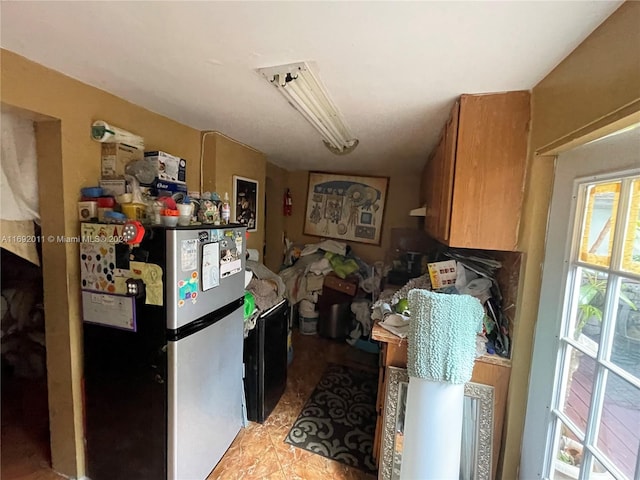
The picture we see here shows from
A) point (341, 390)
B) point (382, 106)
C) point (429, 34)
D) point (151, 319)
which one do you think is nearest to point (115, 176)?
point (151, 319)

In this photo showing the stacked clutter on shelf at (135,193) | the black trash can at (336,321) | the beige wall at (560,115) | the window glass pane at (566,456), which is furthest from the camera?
the black trash can at (336,321)

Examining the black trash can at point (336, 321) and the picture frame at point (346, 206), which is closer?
the black trash can at point (336, 321)

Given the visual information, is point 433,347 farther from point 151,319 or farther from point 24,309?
point 24,309

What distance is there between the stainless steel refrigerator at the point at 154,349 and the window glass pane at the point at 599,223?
153 cm

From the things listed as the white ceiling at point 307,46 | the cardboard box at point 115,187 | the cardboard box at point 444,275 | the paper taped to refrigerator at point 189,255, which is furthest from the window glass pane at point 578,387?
the cardboard box at point 115,187

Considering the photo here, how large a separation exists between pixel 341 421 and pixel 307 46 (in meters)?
2.19

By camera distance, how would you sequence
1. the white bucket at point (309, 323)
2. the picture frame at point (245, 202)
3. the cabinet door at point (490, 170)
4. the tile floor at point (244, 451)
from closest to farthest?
the cabinet door at point (490, 170), the tile floor at point (244, 451), the picture frame at point (245, 202), the white bucket at point (309, 323)

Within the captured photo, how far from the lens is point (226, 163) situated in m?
2.24

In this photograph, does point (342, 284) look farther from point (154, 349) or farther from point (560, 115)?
point (560, 115)

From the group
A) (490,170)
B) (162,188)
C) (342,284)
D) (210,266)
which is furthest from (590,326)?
(342,284)

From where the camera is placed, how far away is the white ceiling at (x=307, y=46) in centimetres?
78

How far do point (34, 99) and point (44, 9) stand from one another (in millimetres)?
534

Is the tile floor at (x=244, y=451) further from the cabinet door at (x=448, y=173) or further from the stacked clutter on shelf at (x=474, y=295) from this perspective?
the cabinet door at (x=448, y=173)

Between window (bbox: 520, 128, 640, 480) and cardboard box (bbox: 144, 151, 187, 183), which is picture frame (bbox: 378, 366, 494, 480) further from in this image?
cardboard box (bbox: 144, 151, 187, 183)
